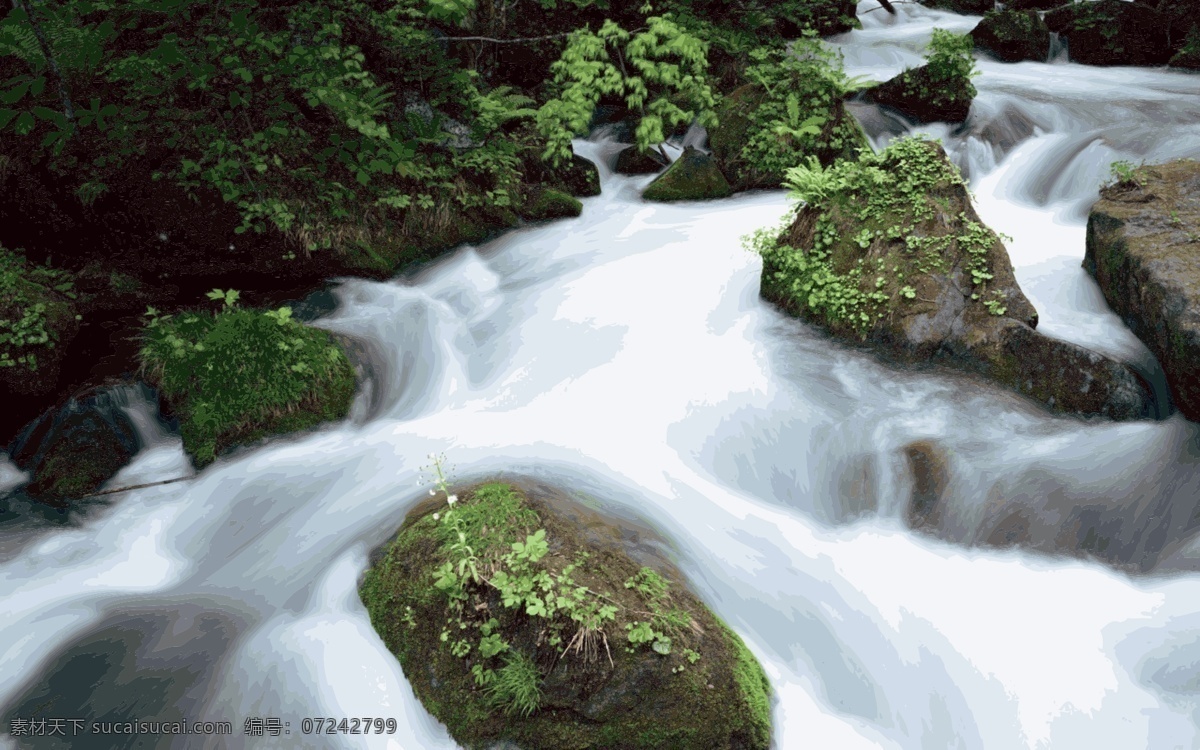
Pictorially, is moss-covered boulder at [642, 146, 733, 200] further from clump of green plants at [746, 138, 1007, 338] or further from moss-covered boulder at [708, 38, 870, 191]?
clump of green plants at [746, 138, 1007, 338]

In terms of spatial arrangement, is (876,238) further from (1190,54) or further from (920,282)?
(1190,54)

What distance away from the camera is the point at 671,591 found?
136 inches

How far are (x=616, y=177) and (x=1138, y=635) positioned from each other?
8072 mm

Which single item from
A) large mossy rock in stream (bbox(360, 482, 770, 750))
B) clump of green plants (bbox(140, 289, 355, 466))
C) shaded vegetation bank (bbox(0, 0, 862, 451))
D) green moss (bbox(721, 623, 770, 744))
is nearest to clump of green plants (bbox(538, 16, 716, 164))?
shaded vegetation bank (bbox(0, 0, 862, 451))

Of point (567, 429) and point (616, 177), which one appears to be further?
point (616, 177)

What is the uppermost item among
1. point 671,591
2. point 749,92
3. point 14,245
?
point 749,92

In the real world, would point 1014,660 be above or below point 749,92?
below

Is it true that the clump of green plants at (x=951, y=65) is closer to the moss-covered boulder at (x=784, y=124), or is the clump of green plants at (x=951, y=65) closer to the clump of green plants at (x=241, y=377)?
the moss-covered boulder at (x=784, y=124)

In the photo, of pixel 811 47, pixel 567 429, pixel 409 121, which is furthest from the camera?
pixel 811 47

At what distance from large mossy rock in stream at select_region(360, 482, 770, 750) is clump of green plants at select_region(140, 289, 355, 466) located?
8.16 feet

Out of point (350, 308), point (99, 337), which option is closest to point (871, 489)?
point (350, 308)

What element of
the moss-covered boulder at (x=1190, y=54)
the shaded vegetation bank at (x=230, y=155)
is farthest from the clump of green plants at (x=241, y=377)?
the moss-covered boulder at (x=1190, y=54)

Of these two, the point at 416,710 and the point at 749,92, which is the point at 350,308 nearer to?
the point at 416,710

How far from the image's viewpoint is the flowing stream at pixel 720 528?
11.5 ft
